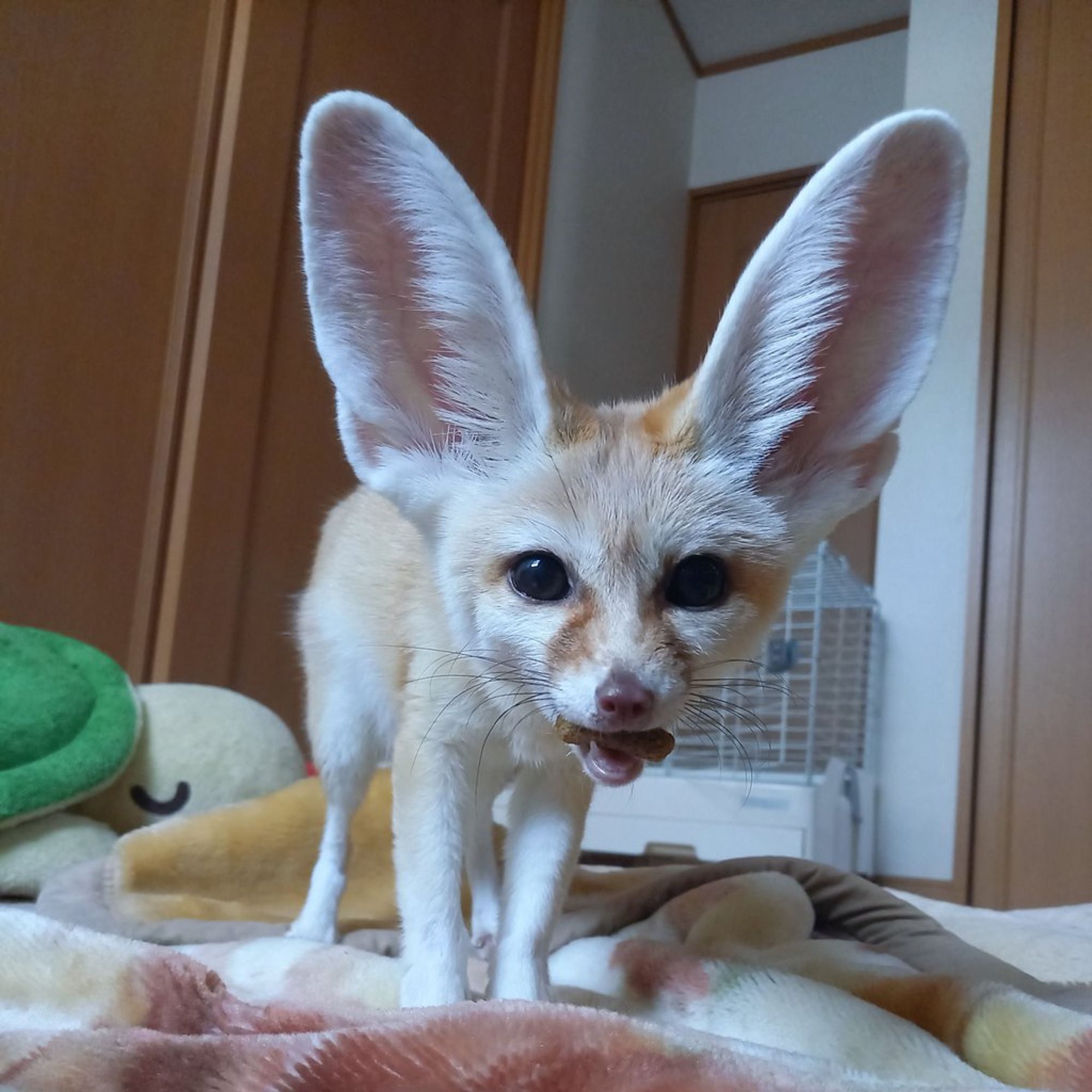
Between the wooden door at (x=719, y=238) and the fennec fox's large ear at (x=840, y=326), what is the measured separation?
8.81 ft

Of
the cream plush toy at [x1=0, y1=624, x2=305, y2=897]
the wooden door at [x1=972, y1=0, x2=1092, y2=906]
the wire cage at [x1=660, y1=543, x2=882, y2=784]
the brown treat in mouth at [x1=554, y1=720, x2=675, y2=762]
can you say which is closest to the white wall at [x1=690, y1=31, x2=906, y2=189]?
the wooden door at [x1=972, y1=0, x2=1092, y2=906]

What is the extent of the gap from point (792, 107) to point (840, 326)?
3.06 m

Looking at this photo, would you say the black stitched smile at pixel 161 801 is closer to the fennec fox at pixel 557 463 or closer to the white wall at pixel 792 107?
the fennec fox at pixel 557 463

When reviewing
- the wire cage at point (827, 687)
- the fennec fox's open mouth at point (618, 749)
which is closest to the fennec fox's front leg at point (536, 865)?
the fennec fox's open mouth at point (618, 749)

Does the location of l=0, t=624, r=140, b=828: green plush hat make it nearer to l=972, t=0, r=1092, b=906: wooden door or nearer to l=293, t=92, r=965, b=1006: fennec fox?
l=293, t=92, r=965, b=1006: fennec fox

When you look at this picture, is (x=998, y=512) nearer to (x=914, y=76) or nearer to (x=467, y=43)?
(x=914, y=76)

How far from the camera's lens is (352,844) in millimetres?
1402

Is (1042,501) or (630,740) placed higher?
(1042,501)

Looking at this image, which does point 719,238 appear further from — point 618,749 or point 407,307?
point 618,749

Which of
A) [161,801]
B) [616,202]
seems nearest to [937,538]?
[616,202]

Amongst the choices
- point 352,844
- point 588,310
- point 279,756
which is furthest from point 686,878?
point 588,310

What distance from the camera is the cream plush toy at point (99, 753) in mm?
1261

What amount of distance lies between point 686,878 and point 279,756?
63 centimetres

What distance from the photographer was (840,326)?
82cm
